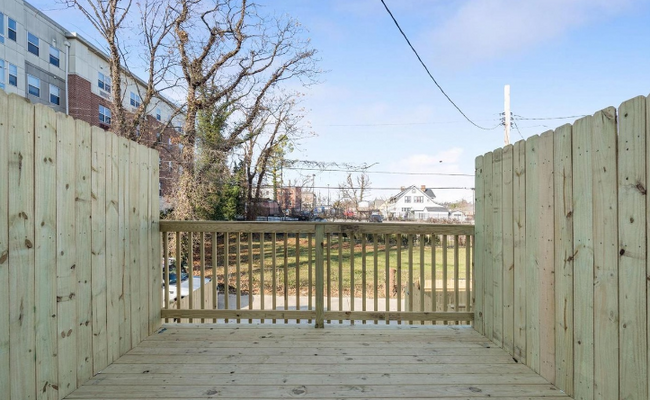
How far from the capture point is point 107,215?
7.00 ft

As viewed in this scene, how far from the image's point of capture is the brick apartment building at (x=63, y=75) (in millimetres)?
9891

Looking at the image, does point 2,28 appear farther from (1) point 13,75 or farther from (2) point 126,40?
(2) point 126,40

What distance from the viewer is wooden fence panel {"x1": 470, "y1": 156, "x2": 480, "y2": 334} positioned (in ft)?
8.82

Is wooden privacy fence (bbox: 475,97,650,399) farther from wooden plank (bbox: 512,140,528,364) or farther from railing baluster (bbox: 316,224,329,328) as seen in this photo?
railing baluster (bbox: 316,224,329,328)

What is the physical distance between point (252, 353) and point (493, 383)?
1.56m

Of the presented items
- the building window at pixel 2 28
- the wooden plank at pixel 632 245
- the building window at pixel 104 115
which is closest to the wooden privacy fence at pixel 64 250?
the wooden plank at pixel 632 245

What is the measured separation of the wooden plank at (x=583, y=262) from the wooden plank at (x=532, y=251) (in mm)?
303

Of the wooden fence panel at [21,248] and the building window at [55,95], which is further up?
the building window at [55,95]

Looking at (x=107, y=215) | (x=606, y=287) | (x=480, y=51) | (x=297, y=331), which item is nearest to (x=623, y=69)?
(x=480, y=51)

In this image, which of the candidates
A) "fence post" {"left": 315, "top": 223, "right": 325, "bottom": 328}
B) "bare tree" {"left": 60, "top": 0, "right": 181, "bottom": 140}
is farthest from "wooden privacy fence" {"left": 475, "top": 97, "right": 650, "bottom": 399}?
"bare tree" {"left": 60, "top": 0, "right": 181, "bottom": 140}

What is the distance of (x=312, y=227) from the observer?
9.11 feet

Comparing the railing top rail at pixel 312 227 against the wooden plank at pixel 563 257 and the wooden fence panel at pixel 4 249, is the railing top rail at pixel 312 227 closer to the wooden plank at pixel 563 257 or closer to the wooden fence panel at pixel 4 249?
the wooden plank at pixel 563 257

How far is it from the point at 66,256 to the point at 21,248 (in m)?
0.29

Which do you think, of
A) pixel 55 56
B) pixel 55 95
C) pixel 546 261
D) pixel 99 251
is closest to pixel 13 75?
pixel 55 95
